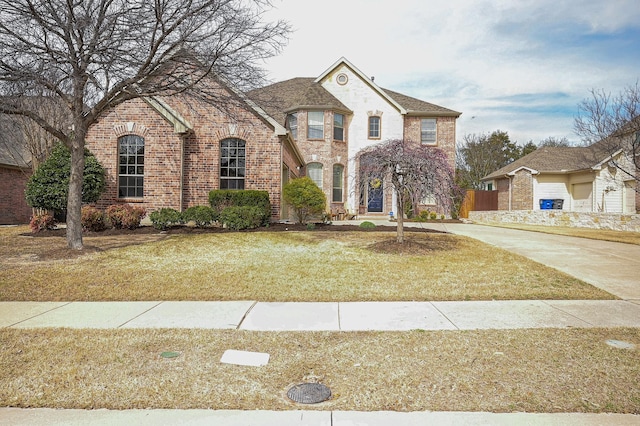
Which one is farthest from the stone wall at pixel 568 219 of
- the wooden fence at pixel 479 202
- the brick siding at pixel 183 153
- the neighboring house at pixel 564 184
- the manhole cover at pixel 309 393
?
the manhole cover at pixel 309 393

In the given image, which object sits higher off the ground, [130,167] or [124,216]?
[130,167]

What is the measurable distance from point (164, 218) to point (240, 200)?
2.67m

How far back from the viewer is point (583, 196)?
2744 centimetres

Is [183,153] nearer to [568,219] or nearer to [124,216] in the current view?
[124,216]

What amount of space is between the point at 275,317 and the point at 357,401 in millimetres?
2645

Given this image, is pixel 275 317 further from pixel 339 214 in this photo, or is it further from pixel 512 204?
pixel 512 204

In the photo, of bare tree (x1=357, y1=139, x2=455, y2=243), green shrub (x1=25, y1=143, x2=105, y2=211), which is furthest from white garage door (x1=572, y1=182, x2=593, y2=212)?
green shrub (x1=25, y1=143, x2=105, y2=211)

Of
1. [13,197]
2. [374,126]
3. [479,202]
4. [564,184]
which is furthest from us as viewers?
[479,202]

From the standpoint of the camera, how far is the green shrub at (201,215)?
49.6ft

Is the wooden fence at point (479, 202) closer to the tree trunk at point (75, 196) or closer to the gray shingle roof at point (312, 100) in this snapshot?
the gray shingle roof at point (312, 100)

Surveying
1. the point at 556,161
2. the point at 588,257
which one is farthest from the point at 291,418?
the point at 556,161

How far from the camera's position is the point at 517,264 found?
988 cm

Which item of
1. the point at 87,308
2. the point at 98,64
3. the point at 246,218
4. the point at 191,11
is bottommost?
the point at 87,308

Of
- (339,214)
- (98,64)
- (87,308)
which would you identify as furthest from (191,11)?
(339,214)
